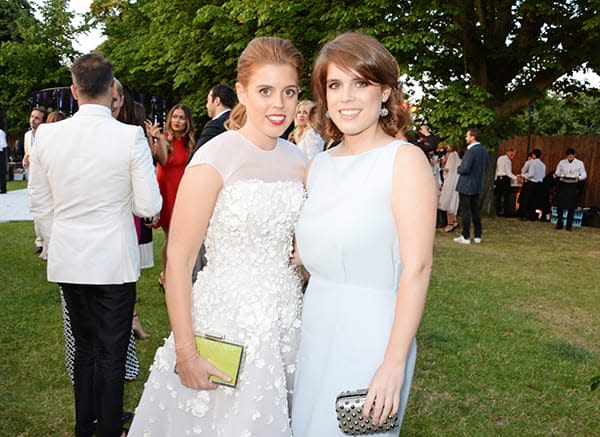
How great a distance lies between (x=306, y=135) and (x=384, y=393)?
4.55 m

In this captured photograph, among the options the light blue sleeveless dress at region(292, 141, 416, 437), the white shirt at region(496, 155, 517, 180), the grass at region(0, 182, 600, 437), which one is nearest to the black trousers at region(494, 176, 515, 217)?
the white shirt at region(496, 155, 517, 180)

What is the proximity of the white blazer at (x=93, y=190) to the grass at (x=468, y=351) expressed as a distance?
1.36 m

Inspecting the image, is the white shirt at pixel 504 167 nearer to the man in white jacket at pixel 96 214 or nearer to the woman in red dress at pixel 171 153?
the woman in red dress at pixel 171 153

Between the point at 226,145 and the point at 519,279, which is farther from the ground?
the point at 226,145

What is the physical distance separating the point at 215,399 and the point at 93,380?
4.58ft

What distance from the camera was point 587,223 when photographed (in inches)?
656

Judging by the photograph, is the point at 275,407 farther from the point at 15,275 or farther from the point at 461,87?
the point at 461,87

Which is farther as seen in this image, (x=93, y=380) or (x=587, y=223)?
(x=587, y=223)

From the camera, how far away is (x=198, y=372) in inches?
84.3

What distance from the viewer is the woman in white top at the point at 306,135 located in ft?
19.6

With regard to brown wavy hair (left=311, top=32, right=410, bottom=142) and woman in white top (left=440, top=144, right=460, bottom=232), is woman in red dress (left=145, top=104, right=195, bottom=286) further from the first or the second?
woman in white top (left=440, top=144, right=460, bottom=232)

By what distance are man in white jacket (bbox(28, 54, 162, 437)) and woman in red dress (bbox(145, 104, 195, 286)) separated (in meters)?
2.69

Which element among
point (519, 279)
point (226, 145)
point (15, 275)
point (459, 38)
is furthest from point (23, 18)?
point (226, 145)

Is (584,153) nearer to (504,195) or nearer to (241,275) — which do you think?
(504,195)
